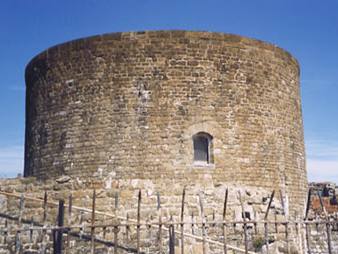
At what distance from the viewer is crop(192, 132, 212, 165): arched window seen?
47.7ft

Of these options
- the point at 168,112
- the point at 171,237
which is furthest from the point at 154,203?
the point at 171,237

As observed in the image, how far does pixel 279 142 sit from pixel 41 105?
7631 millimetres

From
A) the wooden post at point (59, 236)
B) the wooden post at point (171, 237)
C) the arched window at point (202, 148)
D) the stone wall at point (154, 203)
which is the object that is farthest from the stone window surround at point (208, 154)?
the wooden post at point (59, 236)

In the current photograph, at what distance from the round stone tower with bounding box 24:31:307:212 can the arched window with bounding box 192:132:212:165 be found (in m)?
0.03

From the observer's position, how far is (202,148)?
14656mm

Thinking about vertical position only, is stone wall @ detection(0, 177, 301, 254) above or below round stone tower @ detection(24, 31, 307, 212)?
below

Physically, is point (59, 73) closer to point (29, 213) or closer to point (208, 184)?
point (29, 213)

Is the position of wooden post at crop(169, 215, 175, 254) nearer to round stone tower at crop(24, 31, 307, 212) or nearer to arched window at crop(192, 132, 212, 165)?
round stone tower at crop(24, 31, 307, 212)

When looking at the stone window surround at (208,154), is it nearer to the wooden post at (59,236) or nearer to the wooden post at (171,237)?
the wooden post at (171,237)

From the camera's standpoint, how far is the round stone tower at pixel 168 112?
47.2 ft

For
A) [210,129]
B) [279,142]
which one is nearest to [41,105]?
[210,129]

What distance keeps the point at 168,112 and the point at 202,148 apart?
1.45m

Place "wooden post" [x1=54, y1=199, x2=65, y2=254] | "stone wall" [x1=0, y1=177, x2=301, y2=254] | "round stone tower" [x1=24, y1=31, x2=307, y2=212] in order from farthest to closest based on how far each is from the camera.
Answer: "round stone tower" [x1=24, y1=31, x2=307, y2=212]
"stone wall" [x1=0, y1=177, x2=301, y2=254]
"wooden post" [x1=54, y1=199, x2=65, y2=254]

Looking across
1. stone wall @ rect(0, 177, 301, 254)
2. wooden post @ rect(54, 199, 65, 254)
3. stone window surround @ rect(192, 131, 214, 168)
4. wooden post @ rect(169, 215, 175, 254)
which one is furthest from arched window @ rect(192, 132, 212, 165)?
wooden post @ rect(54, 199, 65, 254)
